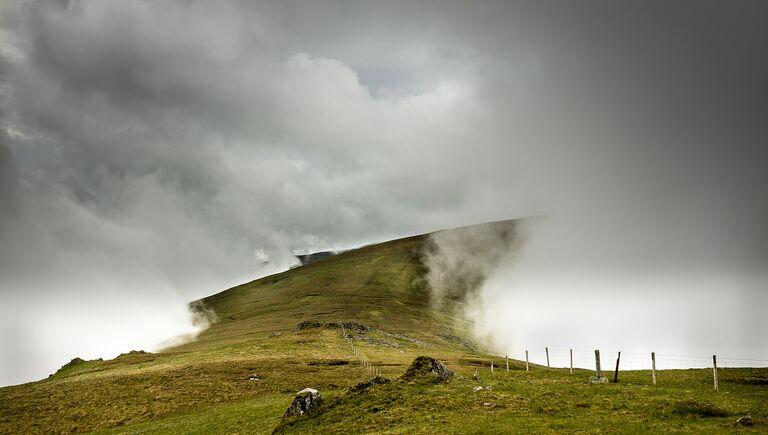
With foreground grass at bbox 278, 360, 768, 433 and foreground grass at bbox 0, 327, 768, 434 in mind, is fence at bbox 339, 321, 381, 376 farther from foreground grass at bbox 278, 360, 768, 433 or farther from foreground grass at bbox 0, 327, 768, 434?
foreground grass at bbox 278, 360, 768, 433

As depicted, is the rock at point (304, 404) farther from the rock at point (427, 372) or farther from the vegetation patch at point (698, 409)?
the vegetation patch at point (698, 409)

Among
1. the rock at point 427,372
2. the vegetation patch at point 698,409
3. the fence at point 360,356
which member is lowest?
the fence at point 360,356

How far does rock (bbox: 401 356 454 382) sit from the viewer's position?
41312mm

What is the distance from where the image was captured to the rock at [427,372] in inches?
1626

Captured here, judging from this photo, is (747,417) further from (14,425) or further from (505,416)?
(14,425)

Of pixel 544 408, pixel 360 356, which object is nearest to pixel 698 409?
pixel 544 408

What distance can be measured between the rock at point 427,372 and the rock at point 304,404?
806 centimetres

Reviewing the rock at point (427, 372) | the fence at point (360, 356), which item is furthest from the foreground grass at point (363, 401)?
the fence at point (360, 356)

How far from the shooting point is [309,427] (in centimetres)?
3481

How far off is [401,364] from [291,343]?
32036mm

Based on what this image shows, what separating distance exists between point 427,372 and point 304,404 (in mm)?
11524

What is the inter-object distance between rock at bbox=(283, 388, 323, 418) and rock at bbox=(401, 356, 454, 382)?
8058 mm

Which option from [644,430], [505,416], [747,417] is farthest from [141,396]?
[747,417]

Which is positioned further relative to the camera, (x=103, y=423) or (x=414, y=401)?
(x=103, y=423)
